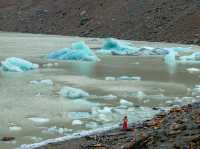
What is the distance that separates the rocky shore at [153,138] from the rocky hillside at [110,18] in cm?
2487

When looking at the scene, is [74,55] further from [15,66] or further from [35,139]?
[35,139]

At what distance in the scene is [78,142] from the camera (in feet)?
24.3

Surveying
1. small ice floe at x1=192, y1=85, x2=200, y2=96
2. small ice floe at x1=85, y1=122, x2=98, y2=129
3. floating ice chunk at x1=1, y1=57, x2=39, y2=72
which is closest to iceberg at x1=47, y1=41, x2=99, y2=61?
floating ice chunk at x1=1, y1=57, x2=39, y2=72

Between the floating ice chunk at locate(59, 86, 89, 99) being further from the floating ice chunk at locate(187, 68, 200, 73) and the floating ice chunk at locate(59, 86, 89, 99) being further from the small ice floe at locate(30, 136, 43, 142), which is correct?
the floating ice chunk at locate(187, 68, 200, 73)

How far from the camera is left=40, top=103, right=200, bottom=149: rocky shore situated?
5715 mm

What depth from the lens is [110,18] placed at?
3931 cm

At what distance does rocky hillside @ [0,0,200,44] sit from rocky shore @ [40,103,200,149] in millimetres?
24868

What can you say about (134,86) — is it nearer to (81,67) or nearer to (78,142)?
(81,67)

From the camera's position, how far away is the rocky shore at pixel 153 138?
18.7 ft

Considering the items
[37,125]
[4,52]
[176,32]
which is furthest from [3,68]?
[176,32]

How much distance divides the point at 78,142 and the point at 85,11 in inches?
1371

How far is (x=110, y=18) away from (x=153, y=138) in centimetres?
3359

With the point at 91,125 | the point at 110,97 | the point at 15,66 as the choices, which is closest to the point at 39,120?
the point at 91,125

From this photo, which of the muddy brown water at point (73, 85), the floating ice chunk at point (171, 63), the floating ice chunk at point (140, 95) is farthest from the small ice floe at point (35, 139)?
the floating ice chunk at point (171, 63)
